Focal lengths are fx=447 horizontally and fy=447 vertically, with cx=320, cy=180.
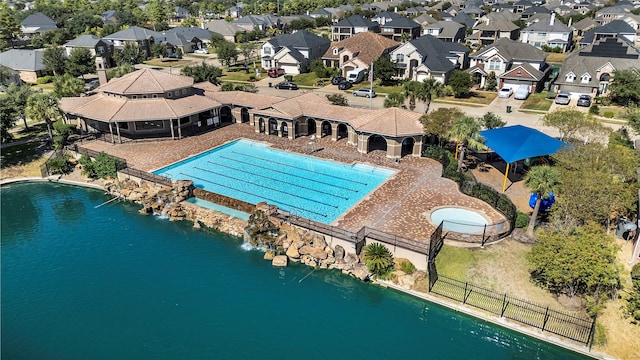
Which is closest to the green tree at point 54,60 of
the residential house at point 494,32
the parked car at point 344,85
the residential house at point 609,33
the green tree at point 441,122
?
the parked car at point 344,85

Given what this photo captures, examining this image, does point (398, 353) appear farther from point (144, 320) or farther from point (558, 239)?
point (144, 320)

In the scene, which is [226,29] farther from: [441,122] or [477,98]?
[441,122]

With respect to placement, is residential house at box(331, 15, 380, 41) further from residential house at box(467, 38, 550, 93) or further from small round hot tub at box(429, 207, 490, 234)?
small round hot tub at box(429, 207, 490, 234)

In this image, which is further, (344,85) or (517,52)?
(517,52)

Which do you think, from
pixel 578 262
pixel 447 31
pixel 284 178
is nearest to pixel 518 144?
pixel 578 262

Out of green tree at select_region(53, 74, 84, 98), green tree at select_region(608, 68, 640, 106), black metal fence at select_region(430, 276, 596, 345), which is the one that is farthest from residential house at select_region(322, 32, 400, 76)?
black metal fence at select_region(430, 276, 596, 345)

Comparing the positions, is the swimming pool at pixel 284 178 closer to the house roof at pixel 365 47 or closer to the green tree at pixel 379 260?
the green tree at pixel 379 260
